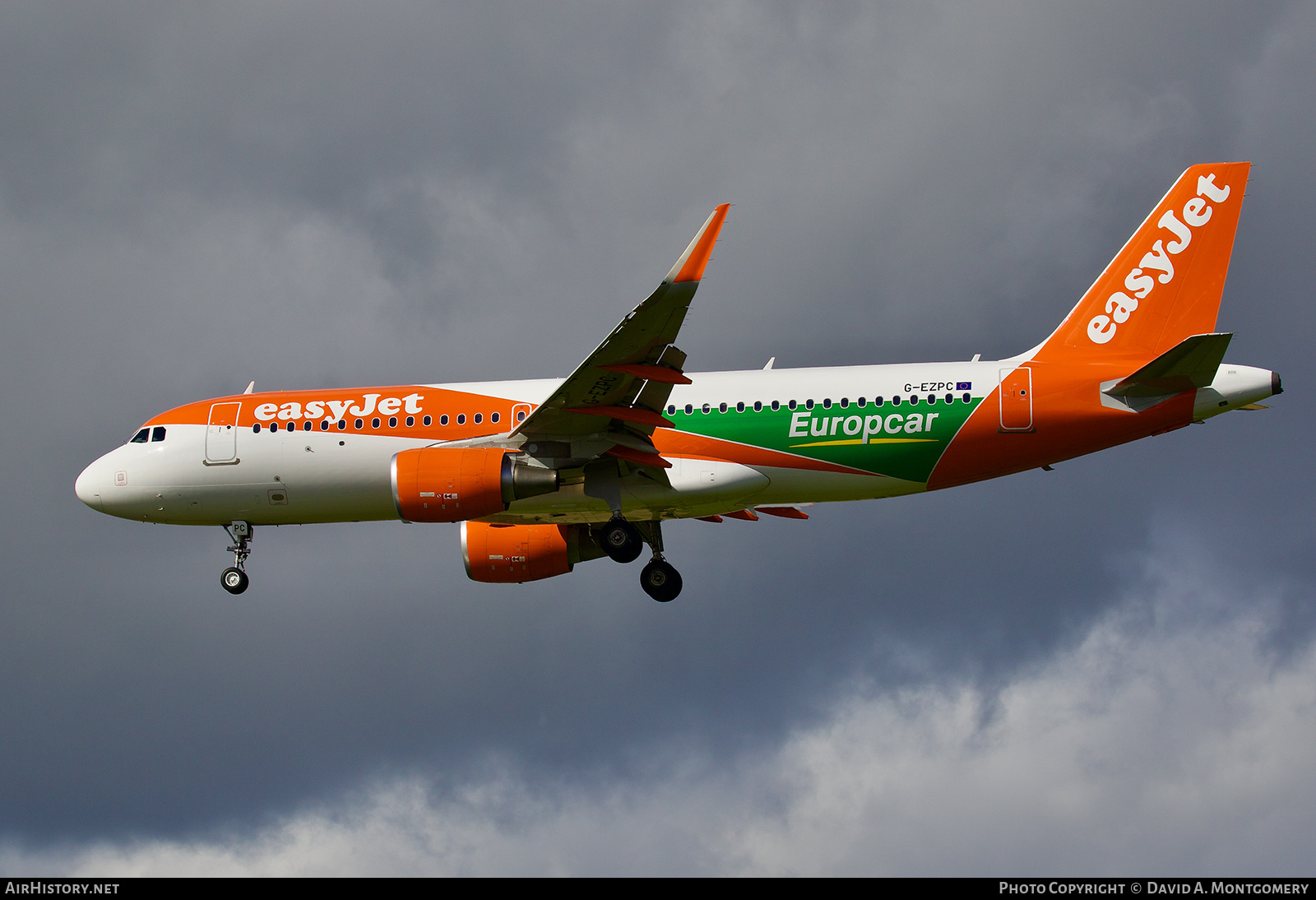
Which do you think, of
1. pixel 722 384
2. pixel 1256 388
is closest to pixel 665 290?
pixel 722 384

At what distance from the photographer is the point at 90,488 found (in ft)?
99.2

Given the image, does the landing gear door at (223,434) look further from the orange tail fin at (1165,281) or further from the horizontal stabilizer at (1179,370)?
the horizontal stabilizer at (1179,370)

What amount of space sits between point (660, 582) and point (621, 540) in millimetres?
3171

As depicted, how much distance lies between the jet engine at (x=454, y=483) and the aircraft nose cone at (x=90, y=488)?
8.53 meters

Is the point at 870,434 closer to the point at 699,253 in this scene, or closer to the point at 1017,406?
the point at 1017,406

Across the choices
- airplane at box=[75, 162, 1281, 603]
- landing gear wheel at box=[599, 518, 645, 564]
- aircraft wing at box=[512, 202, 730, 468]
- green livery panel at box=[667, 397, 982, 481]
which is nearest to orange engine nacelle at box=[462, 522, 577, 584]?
airplane at box=[75, 162, 1281, 603]

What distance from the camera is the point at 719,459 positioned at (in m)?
27.2

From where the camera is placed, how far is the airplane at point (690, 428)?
25.8 meters

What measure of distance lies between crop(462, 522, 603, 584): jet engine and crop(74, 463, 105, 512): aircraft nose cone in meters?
8.16

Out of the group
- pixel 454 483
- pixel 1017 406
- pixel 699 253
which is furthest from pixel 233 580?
pixel 1017 406

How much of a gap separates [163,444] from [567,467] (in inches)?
377
